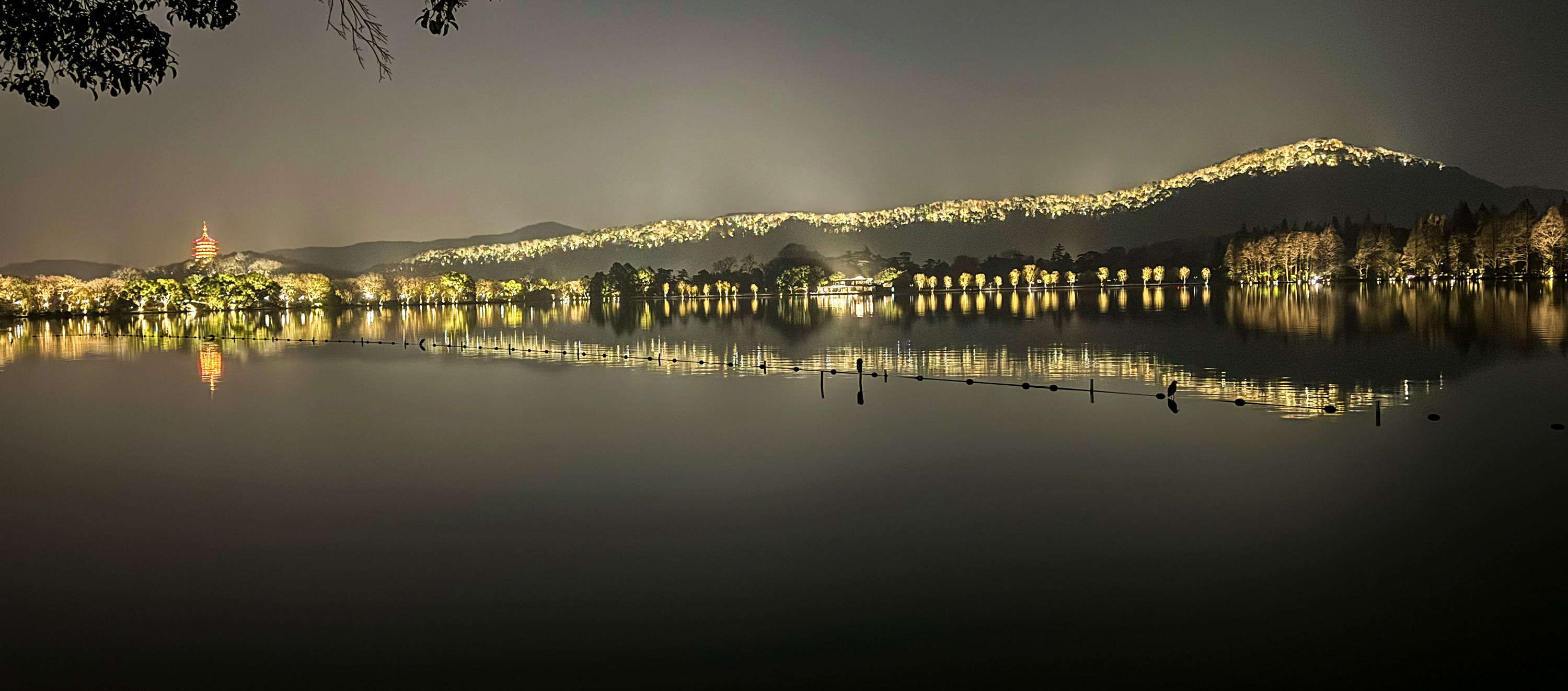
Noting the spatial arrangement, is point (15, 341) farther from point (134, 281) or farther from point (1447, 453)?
point (134, 281)

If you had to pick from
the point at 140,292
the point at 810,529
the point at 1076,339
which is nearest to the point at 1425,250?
the point at 1076,339

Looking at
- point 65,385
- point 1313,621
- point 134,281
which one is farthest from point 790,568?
point 134,281

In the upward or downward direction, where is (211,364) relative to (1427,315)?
downward

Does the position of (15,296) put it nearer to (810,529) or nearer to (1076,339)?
(1076,339)

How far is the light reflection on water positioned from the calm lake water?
2.41 ft

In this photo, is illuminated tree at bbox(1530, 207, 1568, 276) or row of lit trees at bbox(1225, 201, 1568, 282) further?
row of lit trees at bbox(1225, 201, 1568, 282)

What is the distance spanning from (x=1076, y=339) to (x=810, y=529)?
32.4 meters

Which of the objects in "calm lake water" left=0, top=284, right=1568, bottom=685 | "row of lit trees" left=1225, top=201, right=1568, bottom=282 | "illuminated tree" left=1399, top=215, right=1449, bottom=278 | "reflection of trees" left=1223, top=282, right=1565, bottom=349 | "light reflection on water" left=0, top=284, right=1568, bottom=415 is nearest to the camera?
"calm lake water" left=0, top=284, right=1568, bottom=685

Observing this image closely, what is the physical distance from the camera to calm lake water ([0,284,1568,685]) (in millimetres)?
7871

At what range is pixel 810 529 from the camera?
37.1ft

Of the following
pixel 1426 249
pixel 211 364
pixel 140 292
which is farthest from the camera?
pixel 140 292

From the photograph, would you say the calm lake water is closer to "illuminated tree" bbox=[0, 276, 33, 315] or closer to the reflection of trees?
the reflection of trees

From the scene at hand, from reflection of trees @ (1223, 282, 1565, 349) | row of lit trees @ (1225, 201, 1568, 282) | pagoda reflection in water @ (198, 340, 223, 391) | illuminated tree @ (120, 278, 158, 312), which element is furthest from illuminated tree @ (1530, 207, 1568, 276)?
illuminated tree @ (120, 278, 158, 312)

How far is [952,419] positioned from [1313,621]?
10872 mm
